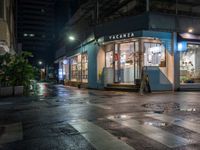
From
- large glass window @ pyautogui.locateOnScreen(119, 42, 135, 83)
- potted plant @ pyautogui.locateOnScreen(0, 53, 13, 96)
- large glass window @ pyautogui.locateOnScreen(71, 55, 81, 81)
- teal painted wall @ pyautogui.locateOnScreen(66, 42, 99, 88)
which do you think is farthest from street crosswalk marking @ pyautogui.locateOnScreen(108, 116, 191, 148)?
large glass window @ pyautogui.locateOnScreen(71, 55, 81, 81)

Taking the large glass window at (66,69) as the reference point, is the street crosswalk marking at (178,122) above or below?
below

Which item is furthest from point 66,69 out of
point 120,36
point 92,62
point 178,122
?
point 178,122

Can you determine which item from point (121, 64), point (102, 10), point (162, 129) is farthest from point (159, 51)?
point (162, 129)

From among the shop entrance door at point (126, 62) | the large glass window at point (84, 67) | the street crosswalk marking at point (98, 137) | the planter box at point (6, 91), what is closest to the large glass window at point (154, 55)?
the shop entrance door at point (126, 62)

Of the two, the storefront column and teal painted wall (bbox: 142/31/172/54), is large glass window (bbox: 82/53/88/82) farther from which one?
the storefront column

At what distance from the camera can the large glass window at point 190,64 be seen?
2483 centimetres

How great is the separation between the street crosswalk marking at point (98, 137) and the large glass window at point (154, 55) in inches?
658

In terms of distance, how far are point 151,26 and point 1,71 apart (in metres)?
12.4

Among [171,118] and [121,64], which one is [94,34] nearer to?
[121,64]

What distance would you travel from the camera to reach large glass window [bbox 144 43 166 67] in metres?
24.5

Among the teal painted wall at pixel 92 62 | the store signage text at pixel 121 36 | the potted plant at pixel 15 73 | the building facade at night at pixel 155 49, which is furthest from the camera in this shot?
the teal painted wall at pixel 92 62

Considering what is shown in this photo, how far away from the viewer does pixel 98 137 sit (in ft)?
22.5

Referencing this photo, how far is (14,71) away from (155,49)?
38.8 feet

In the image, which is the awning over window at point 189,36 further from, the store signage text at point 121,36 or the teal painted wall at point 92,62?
the teal painted wall at point 92,62
